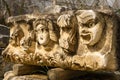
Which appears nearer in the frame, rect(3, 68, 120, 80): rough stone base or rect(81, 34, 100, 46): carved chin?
rect(81, 34, 100, 46): carved chin

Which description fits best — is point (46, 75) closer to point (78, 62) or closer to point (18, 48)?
point (18, 48)

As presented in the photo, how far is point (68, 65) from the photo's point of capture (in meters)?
1.17

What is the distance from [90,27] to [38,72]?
0.54m

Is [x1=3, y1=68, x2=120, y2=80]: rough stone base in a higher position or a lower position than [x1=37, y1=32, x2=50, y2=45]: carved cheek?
lower

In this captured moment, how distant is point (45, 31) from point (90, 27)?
0.79 ft

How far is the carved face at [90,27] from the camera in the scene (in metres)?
1.04

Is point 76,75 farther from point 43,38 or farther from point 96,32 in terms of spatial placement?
point 96,32

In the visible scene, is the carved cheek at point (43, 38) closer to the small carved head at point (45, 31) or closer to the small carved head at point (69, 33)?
the small carved head at point (45, 31)

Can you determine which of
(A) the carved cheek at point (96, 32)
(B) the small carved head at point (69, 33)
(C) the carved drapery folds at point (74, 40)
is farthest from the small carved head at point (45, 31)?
(A) the carved cheek at point (96, 32)

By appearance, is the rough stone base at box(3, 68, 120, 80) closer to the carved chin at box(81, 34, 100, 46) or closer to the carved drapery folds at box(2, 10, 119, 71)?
the carved drapery folds at box(2, 10, 119, 71)

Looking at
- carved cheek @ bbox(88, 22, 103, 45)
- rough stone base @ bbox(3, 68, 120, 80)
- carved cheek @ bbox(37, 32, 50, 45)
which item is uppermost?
carved cheek @ bbox(88, 22, 103, 45)

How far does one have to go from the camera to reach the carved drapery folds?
104 centimetres

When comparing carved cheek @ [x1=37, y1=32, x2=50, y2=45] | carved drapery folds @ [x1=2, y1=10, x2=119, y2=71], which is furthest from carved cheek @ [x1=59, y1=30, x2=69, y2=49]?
carved cheek @ [x1=37, y1=32, x2=50, y2=45]

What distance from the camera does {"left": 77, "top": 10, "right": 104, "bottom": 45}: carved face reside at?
1.04 m
